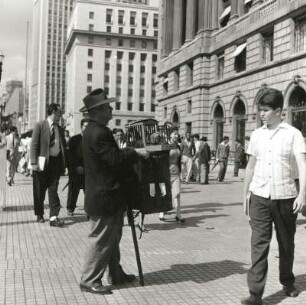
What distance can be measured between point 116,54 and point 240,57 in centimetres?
6993

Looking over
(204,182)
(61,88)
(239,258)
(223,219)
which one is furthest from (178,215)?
(61,88)

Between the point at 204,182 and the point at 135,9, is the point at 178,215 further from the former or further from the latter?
the point at 135,9

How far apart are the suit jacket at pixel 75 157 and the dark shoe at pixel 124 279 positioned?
12.4ft

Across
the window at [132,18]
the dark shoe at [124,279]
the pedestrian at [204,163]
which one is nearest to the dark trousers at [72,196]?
the dark shoe at [124,279]

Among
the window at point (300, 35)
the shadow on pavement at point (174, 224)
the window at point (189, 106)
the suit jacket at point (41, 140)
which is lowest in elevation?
the shadow on pavement at point (174, 224)

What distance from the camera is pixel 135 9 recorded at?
9794 centimetres

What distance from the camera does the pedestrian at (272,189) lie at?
4.51 m

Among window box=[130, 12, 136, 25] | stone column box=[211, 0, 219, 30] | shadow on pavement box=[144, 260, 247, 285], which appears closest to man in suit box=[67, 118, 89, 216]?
shadow on pavement box=[144, 260, 247, 285]

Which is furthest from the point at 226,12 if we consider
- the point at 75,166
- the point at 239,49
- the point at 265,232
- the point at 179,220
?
the point at 265,232

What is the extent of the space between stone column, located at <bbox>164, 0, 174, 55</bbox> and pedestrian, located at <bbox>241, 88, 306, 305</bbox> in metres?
41.1

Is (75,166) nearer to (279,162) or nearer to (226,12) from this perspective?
(279,162)

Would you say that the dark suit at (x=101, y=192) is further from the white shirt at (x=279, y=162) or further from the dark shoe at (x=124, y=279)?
the white shirt at (x=279, y=162)

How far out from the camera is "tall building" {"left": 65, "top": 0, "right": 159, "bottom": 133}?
95.3 metres

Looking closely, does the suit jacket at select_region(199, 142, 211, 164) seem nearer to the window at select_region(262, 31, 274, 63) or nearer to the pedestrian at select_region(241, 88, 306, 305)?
the window at select_region(262, 31, 274, 63)
